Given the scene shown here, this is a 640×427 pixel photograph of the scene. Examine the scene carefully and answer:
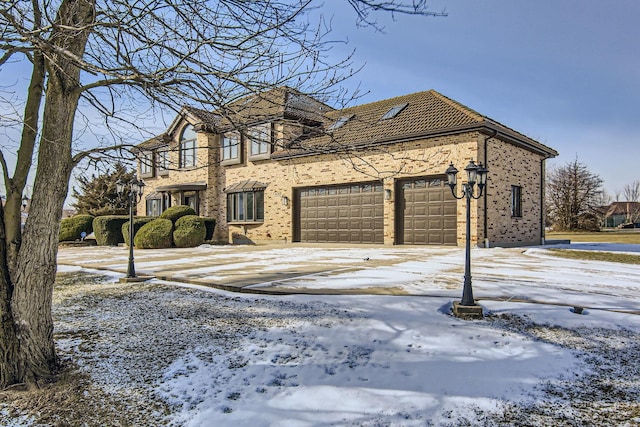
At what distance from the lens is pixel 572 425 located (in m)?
2.81

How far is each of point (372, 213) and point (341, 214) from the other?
169 centimetres

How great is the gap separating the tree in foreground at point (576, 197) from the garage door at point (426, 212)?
29355 mm

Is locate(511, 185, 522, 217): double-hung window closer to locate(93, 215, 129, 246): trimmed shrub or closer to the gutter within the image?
the gutter

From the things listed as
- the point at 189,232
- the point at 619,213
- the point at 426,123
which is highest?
the point at 426,123

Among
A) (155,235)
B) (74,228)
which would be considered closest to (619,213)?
(155,235)

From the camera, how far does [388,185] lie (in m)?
15.9

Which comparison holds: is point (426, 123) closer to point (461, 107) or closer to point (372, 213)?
point (461, 107)

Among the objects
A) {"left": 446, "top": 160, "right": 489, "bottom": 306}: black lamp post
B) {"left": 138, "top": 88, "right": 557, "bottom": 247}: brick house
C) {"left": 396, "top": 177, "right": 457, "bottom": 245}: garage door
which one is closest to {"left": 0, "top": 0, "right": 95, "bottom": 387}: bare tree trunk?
{"left": 446, "top": 160, "right": 489, "bottom": 306}: black lamp post

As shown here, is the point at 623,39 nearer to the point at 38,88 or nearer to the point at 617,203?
the point at 38,88

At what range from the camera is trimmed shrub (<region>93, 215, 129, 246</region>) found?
2020 centimetres

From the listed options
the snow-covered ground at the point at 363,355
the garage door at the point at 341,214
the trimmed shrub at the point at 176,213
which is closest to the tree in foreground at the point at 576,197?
the garage door at the point at 341,214

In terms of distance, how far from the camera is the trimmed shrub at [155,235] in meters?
17.4

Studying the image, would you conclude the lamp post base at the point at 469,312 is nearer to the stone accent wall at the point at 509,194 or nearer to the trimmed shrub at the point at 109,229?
the stone accent wall at the point at 509,194

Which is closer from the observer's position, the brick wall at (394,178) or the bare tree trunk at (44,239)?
the bare tree trunk at (44,239)
